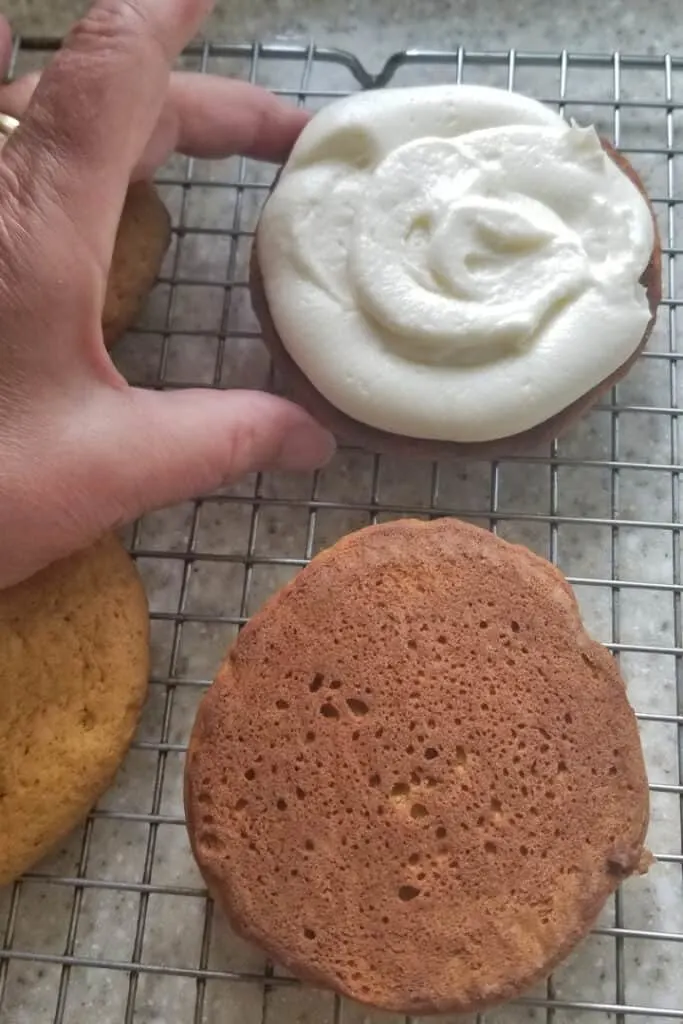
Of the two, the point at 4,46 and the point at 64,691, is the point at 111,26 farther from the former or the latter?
the point at 64,691

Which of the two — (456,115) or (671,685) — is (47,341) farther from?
(671,685)

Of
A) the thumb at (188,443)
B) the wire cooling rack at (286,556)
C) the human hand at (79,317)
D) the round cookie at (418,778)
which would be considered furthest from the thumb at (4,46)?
the round cookie at (418,778)

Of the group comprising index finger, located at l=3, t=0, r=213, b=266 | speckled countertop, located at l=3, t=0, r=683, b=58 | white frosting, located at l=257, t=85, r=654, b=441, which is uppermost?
index finger, located at l=3, t=0, r=213, b=266

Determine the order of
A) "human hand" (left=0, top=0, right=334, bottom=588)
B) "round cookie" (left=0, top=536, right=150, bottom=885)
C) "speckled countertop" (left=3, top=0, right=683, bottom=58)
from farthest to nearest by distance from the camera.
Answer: "speckled countertop" (left=3, top=0, right=683, bottom=58) → "round cookie" (left=0, top=536, right=150, bottom=885) → "human hand" (left=0, top=0, right=334, bottom=588)

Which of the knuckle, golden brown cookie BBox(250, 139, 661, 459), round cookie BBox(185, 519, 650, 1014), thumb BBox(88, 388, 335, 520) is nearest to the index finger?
the knuckle

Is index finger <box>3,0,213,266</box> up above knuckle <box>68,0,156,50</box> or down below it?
below

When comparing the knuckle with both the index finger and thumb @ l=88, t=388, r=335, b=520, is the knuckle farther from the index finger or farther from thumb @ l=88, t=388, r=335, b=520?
thumb @ l=88, t=388, r=335, b=520

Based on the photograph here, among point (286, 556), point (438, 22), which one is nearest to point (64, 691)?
point (286, 556)

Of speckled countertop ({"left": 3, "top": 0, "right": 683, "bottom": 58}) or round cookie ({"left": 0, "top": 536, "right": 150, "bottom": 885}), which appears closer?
round cookie ({"left": 0, "top": 536, "right": 150, "bottom": 885})
